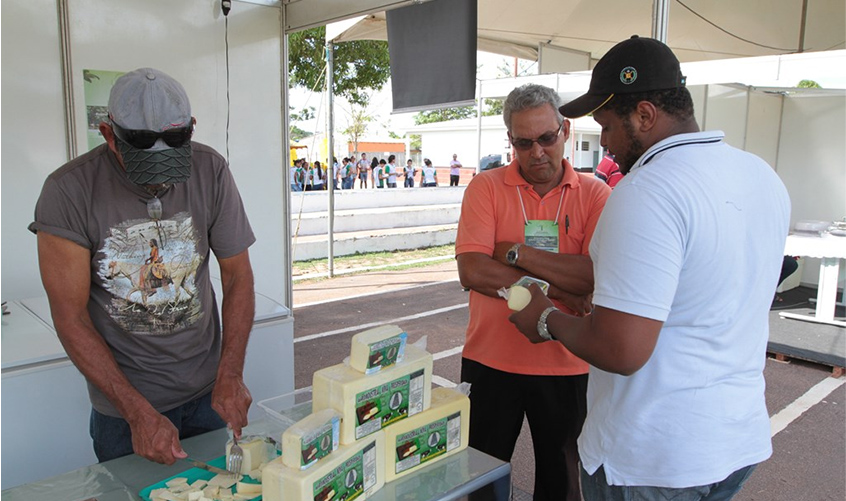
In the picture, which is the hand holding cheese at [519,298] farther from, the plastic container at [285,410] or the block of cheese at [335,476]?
the plastic container at [285,410]

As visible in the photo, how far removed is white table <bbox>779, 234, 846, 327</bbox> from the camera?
5.68 metres

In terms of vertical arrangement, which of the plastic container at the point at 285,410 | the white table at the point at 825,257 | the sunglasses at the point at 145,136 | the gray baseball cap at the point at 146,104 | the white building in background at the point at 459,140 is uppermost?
the white building in background at the point at 459,140

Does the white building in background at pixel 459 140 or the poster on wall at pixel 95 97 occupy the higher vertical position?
the white building in background at pixel 459 140

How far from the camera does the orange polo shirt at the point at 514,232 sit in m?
2.07

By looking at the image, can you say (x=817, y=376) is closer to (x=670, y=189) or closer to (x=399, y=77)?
(x=399, y=77)

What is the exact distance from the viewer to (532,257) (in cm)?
203

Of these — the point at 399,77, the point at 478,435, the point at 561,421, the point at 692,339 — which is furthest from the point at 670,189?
the point at 399,77

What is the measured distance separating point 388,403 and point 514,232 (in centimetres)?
94

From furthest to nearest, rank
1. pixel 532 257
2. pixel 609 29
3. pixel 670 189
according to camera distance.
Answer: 1. pixel 609 29
2. pixel 532 257
3. pixel 670 189

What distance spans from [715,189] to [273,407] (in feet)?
4.20

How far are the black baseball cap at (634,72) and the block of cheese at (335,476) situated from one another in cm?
96

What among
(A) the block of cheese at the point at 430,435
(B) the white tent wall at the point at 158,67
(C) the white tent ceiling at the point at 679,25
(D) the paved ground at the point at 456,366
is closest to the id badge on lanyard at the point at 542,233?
(A) the block of cheese at the point at 430,435

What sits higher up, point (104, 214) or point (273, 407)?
point (104, 214)

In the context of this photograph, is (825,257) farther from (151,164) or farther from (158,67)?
(151,164)
